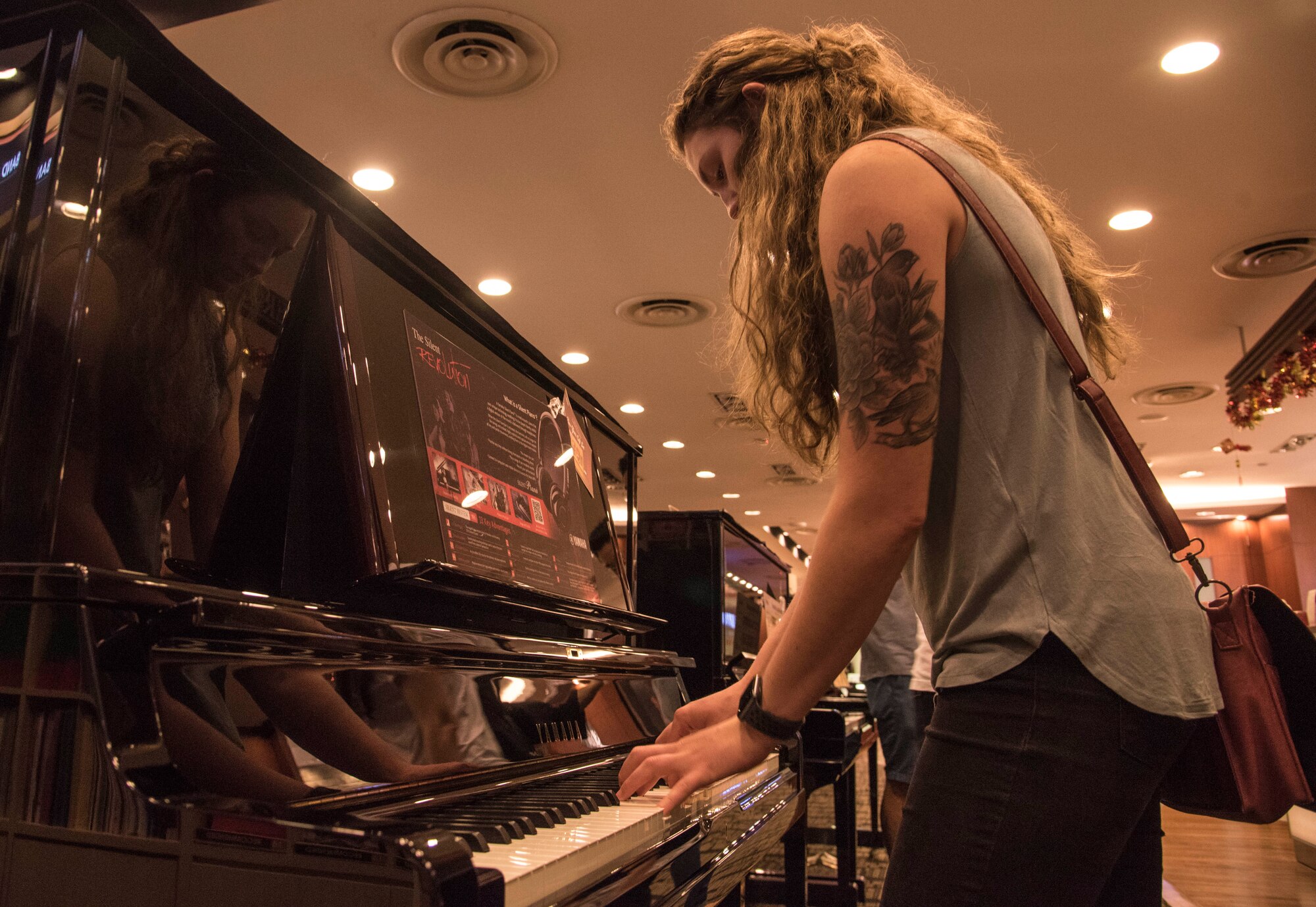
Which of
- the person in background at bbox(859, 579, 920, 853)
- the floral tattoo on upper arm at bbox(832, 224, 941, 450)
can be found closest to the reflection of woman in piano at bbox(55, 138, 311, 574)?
the floral tattoo on upper arm at bbox(832, 224, 941, 450)

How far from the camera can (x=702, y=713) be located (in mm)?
1373

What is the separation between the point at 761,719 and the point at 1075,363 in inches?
20.5

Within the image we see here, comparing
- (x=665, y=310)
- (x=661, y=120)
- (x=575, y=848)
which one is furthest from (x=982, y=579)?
(x=665, y=310)

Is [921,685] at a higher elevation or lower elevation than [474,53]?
lower

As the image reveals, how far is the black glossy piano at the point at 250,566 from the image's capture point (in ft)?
2.49

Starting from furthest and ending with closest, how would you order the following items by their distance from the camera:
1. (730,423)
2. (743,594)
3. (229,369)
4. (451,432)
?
(730,423)
(743,594)
(451,432)
(229,369)

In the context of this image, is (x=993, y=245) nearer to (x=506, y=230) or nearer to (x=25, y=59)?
(x=25, y=59)

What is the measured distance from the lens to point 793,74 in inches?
49.8

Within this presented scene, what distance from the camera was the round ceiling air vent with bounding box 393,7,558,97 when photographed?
12.8 feet

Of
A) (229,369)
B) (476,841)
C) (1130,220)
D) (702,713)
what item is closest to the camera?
(476,841)

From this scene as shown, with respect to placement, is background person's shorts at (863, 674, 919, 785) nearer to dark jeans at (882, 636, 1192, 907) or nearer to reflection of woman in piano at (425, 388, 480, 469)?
reflection of woman in piano at (425, 388, 480, 469)

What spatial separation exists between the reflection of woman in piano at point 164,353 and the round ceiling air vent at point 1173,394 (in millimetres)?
9709

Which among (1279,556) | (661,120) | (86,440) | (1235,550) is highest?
(661,120)

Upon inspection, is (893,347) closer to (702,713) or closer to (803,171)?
(803,171)
